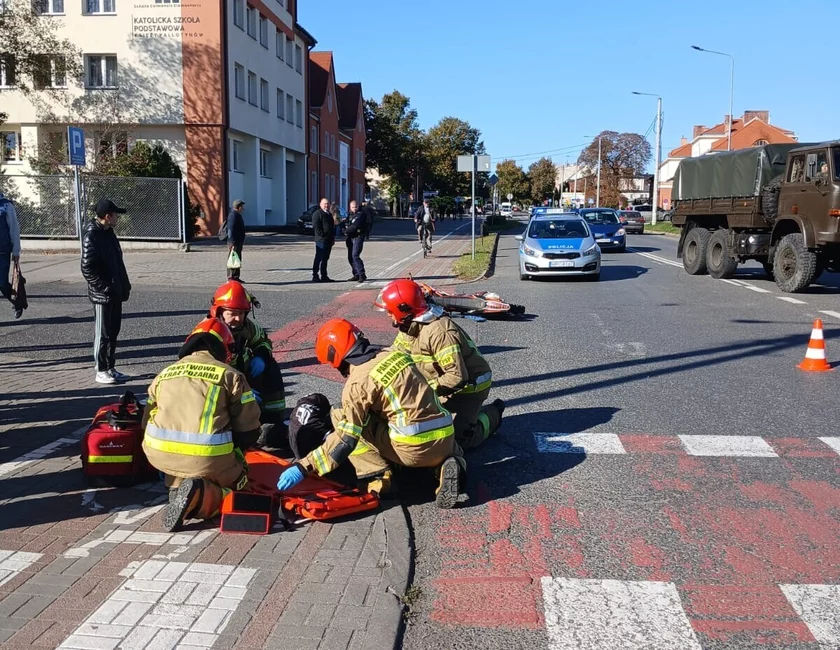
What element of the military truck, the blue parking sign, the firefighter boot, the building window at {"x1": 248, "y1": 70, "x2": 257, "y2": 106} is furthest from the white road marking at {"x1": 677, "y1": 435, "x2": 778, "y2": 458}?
the building window at {"x1": 248, "y1": 70, "x2": 257, "y2": 106}

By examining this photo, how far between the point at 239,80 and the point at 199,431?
32834 millimetres

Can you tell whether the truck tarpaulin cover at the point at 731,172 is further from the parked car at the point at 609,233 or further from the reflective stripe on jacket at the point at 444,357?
the reflective stripe on jacket at the point at 444,357

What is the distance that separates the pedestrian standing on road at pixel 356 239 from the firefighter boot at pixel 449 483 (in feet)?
41.1

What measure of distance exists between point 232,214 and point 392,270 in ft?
15.9

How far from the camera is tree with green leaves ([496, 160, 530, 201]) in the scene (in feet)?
341

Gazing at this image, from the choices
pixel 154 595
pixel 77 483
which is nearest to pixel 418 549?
pixel 154 595

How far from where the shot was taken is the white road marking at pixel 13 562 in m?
3.75

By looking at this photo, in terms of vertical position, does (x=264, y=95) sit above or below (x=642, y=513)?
above

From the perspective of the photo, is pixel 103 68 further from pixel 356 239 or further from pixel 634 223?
pixel 634 223

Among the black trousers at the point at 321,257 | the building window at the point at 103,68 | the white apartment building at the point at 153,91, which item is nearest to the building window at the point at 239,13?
the white apartment building at the point at 153,91

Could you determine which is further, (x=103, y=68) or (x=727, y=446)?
(x=103, y=68)

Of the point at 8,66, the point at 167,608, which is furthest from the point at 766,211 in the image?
the point at 8,66

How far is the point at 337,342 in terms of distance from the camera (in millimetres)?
4730

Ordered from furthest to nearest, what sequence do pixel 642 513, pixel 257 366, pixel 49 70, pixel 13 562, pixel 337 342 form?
pixel 49 70, pixel 257 366, pixel 337 342, pixel 642 513, pixel 13 562
